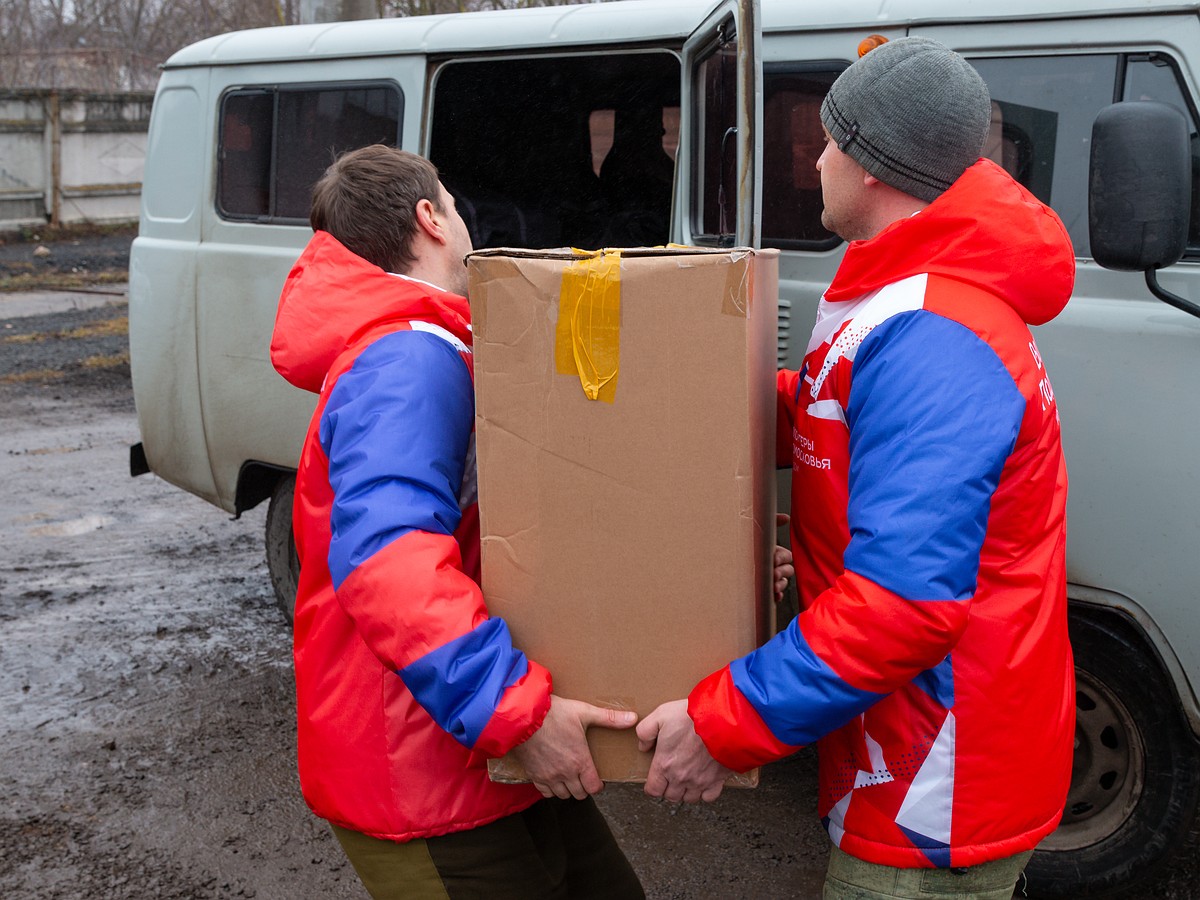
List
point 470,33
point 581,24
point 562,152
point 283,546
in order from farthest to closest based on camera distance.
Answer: point 562,152
point 283,546
point 470,33
point 581,24

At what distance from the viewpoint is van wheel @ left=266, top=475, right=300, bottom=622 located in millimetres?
4676

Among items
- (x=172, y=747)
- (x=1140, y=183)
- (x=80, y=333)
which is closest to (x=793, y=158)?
(x=1140, y=183)

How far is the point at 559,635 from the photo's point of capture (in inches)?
67.6

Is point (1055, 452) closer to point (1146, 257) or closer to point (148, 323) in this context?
point (1146, 257)

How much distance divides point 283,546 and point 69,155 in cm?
1671

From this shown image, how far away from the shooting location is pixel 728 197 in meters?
3.11

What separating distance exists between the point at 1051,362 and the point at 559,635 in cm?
177

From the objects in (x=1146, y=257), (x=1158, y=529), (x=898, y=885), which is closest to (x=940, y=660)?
(x=898, y=885)

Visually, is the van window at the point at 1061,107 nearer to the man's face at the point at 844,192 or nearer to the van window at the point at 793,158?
the van window at the point at 793,158

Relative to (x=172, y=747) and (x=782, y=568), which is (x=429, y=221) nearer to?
(x=782, y=568)

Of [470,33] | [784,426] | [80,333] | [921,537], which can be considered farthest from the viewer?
[80,333]

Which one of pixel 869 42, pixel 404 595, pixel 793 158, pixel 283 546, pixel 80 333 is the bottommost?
pixel 283 546

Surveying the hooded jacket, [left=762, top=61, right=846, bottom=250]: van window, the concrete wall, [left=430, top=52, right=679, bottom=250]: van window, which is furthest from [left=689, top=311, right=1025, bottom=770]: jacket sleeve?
the concrete wall

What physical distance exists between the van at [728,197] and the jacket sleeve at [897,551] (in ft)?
3.42
